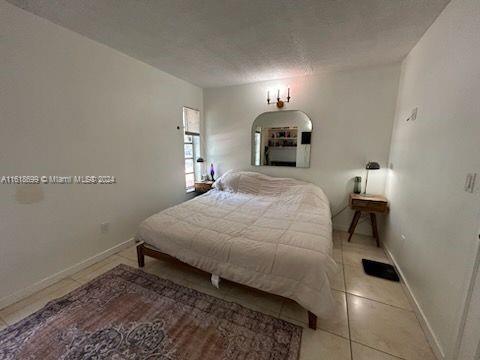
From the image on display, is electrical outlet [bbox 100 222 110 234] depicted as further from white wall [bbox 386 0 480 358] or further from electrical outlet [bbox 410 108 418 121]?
electrical outlet [bbox 410 108 418 121]

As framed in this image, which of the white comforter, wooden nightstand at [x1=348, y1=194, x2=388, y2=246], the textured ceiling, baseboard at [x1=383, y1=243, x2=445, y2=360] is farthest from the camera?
wooden nightstand at [x1=348, y1=194, x2=388, y2=246]

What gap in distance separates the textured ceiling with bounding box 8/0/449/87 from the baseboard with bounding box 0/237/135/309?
7.86 ft

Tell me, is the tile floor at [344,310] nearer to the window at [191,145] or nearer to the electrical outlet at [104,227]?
the electrical outlet at [104,227]

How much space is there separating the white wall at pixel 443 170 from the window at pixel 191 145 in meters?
3.22

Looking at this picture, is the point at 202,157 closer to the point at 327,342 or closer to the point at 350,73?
the point at 350,73

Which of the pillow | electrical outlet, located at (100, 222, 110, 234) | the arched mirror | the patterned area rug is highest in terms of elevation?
the arched mirror

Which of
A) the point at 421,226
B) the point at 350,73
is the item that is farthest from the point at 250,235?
the point at 350,73

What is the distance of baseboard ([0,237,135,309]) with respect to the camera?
5.47 ft

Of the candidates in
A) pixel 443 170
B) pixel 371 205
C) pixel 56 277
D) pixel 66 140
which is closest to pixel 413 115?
pixel 443 170

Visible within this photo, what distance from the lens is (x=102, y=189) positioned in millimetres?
2307

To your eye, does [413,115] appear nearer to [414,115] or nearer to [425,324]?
[414,115]

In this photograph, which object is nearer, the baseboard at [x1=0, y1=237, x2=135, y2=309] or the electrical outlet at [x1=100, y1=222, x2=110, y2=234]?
the baseboard at [x1=0, y1=237, x2=135, y2=309]

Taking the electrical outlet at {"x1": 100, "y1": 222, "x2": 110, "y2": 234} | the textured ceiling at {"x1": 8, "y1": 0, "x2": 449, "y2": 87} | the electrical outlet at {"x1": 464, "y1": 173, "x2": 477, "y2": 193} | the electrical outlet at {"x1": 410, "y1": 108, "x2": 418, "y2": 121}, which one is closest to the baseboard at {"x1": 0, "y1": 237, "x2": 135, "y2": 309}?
the electrical outlet at {"x1": 100, "y1": 222, "x2": 110, "y2": 234}

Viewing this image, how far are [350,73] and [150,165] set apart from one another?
3223mm
